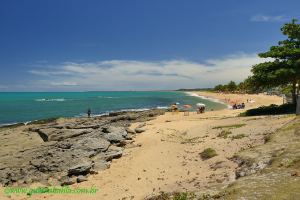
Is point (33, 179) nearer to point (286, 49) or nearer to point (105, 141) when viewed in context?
point (105, 141)

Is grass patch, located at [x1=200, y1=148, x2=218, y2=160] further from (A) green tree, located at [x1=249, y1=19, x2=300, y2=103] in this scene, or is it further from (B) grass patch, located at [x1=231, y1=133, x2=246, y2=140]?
(A) green tree, located at [x1=249, y1=19, x2=300, y2=103]

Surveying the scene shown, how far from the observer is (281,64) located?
113ft

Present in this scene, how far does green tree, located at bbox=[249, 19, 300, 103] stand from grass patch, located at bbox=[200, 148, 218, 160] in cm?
1764

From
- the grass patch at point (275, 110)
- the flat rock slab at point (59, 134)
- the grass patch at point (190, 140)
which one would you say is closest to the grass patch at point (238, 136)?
the grass patch at point (190, 140)

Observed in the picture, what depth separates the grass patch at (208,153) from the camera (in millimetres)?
18206

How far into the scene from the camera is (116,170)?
20125 mm

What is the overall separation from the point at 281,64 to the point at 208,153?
2039 centimetres

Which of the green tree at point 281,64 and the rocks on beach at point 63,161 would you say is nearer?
the rocks on beach at point 63,161

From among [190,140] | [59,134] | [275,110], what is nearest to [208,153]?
[190,140]

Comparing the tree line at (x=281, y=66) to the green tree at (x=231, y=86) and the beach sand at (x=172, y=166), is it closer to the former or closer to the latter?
the beach sand at (x=172, y=166)

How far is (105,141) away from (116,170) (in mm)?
6433

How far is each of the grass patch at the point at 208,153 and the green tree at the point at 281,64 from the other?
1764 cm

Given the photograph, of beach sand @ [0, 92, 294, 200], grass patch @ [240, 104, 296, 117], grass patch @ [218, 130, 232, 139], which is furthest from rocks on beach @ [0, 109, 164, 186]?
grass patch @ [240, 104, 296, 117]

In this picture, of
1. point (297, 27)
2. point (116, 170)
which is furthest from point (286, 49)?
point (116, 170)
